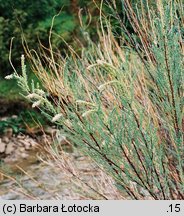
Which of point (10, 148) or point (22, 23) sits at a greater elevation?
point (22, 23)

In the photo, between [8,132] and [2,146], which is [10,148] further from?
[8,132]

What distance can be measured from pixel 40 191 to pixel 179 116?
3197 millimetres

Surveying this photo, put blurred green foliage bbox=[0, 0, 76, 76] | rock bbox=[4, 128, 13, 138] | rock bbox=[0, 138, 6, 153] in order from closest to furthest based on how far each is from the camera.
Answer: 1. rock bbox=[0, 138, 6, 153]
2. rock bbox=[4, 128, 13, 138]
3. blurred green foliage bbox=[0, 0, 76, 76]

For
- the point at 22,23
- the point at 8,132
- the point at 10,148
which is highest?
the point at 22,23

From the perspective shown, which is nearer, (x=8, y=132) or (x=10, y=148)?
(x=10, y=148)

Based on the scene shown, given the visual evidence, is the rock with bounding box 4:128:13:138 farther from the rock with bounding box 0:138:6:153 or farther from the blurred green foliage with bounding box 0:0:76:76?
the blurred green foliage with bounding box 0:0:76:76

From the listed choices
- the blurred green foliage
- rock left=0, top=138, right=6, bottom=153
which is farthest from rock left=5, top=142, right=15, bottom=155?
the blurred green foliage

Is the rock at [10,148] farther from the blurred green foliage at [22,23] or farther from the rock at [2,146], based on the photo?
the blurred green foliage at [22,23]

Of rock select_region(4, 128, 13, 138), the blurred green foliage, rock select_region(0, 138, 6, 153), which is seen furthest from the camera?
the blurred green foliage

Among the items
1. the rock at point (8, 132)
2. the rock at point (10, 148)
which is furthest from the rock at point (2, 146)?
the rock at point (8, 132)

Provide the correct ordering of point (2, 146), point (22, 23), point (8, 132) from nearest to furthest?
point (2, 146), point (8, 132), point (22, 23)

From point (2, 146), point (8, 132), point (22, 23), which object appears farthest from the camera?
point (22, 23)

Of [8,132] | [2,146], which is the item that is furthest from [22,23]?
[2,146]
